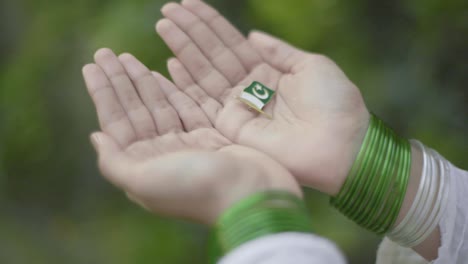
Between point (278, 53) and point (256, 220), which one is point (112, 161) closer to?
point (256, 220)

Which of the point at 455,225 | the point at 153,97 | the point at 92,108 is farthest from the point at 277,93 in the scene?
the point at 92,108

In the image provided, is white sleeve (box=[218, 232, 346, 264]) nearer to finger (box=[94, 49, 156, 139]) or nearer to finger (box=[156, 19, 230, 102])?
finger (box=[94, 49, 156, 139])

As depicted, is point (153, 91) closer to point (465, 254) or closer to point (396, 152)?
point (396, 152)

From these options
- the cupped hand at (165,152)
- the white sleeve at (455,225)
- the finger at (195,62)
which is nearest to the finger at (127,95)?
the cupped hand at (165,152)

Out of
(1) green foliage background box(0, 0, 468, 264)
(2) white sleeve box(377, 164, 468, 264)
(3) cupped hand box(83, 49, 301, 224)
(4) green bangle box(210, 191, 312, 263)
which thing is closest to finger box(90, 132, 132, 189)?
(3) cupped hand box(83, 49, 301, 224)

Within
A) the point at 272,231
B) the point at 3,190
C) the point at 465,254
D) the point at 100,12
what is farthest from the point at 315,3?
the point at 3,190

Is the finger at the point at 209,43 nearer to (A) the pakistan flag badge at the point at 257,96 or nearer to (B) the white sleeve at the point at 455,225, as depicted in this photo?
(A) the pakistan flag badge at the point at 257,96
